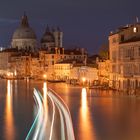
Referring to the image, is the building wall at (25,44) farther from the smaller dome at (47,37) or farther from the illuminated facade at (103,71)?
the illuminated facade at (103,71)

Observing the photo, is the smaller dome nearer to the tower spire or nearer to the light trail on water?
the tower spire

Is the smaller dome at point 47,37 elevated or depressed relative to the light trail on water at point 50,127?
elevated

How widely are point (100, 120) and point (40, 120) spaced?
190 centimetres

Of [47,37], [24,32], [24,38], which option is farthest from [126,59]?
[24,32]

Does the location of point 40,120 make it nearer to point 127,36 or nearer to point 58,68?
point 127,36

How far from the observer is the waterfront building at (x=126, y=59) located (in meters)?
29.2

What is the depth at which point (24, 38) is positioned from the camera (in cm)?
10006

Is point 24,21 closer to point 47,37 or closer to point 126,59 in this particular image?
point 47,37

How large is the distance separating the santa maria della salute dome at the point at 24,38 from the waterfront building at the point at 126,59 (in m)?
63.6

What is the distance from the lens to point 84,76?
168 ft

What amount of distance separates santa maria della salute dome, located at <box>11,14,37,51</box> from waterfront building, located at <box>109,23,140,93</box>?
63636 millimetres

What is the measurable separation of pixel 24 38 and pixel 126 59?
70174mm

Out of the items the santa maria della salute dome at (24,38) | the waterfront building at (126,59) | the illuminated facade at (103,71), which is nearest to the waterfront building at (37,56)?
the santa maria della salute dome at (24,38)

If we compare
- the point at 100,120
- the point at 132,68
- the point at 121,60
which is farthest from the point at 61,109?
the point at 121,60
